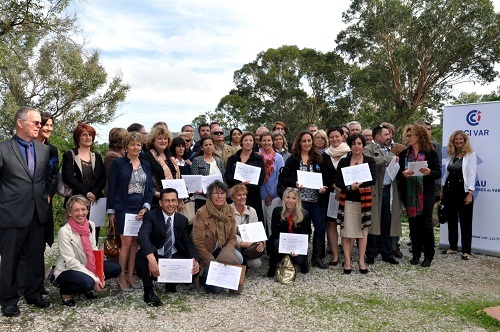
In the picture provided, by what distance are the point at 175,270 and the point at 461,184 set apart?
5.32 meters

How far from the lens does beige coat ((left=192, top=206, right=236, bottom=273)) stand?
6.22m

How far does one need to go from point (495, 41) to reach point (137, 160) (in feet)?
85.0

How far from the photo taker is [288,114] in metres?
36.4

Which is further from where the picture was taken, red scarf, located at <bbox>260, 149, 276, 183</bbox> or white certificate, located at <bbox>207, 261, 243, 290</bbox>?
red scarf, located at <bbox>260, 149, 276, 183</bbox>

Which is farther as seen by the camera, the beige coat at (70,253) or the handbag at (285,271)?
the handbag at (285,271)

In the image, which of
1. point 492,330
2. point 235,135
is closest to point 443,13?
point 235,135

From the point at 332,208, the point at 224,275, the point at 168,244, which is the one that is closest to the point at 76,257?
the point at 168,244

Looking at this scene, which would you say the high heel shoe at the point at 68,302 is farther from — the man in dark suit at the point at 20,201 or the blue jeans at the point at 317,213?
the blue jeans at the point at 317,213

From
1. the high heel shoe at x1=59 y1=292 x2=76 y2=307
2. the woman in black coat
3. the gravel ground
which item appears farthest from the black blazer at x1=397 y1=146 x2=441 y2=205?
the high heel shoe at x1=59 y1=292 x2=76 y2=307

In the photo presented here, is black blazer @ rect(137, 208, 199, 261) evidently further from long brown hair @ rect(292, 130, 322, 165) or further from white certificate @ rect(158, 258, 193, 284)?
long brown hair @ rect(292, 130, 322, 165)

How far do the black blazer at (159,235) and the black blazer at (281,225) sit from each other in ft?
4.71

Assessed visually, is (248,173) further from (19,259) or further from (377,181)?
(19,259)

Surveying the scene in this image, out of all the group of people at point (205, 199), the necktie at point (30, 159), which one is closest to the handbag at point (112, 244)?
the group of people at point (205, 199)

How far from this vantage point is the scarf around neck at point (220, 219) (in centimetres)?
632
